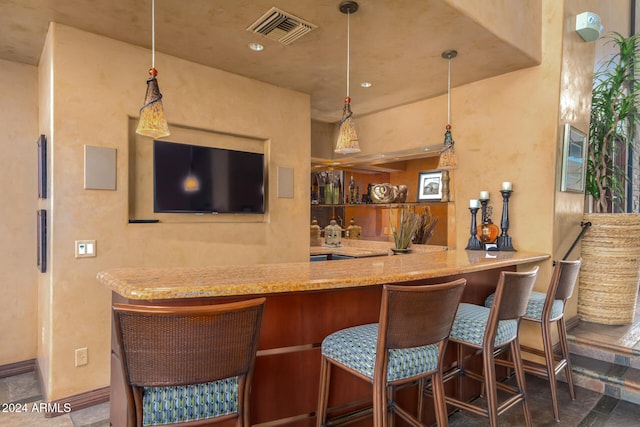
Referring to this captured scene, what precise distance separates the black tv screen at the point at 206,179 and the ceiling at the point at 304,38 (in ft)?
2.46

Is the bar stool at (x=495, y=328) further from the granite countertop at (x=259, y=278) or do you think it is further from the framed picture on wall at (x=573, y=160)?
the framed picture on wall at (x=573, y=160)

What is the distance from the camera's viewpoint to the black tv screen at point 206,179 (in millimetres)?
3057

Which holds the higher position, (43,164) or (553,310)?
(43,164)

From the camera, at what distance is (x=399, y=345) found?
4.88 feet

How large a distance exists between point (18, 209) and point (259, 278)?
279 cm

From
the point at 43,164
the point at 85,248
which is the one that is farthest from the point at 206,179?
the point at 43,164

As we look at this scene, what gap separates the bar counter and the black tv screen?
135cm

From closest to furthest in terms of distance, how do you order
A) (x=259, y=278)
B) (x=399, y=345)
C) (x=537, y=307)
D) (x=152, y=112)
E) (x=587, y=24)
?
(x=399, y=345), (x=259, y=278), (x=152, y=112), (x=537, y=307), (x=587, y=24)

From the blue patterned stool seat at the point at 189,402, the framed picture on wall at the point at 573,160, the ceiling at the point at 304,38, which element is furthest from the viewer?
the framed picture on wall at the point at 573,160

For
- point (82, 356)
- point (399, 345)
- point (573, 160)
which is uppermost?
point (573, 160)

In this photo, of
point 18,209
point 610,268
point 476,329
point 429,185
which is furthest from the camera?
point 429,185

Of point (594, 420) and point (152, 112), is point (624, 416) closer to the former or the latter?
point (594, 420)

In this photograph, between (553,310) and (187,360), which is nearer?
(187,360)

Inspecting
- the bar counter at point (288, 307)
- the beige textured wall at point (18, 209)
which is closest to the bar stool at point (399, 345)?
the bar counter at point (288, 307)
